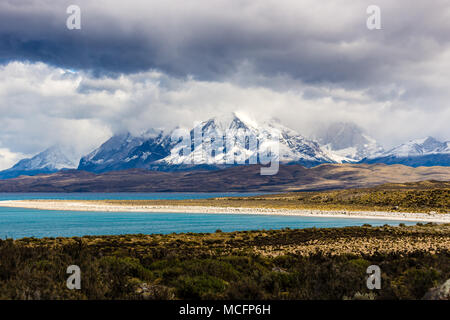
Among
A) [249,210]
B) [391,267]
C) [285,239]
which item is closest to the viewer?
[391,267]

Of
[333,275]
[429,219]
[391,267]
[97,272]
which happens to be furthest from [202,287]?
[429,219]

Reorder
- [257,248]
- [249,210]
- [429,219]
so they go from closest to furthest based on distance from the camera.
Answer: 1. [257,248]
2. [429,219]
3. [249,210]

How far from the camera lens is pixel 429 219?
58094 mm

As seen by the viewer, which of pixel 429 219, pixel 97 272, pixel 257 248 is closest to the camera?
pixel 97 272
